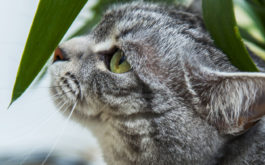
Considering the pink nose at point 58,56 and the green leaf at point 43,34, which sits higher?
the green leaf at point 43,34

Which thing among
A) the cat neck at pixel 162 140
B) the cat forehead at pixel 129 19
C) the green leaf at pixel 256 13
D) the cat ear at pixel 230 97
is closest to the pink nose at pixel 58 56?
the cat forehead at pixel 129 19

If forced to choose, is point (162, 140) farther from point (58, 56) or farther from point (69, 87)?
point (58, 56)

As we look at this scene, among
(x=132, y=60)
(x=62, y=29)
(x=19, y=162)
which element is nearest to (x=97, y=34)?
(x=132, y=60)

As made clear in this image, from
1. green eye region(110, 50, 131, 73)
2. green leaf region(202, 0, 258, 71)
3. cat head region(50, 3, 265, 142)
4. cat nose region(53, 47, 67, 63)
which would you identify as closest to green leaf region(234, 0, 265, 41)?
cat head region(50, 3, 265, 142)

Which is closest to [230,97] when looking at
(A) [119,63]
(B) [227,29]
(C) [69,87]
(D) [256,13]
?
(B) [227,29]

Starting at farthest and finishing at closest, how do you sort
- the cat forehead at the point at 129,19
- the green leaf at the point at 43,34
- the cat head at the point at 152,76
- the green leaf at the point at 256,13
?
1. the green leaf at the point at 256,13
2. the cat forehead at the point at 129,19
3. the cat head at the point at 152,76
4. the green leaf at the point at 43,34

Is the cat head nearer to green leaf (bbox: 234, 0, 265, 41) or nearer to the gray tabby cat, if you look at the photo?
the gray tabby cat

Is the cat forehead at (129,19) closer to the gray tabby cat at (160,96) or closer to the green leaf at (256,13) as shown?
the gray tabby cat at (160,96)
